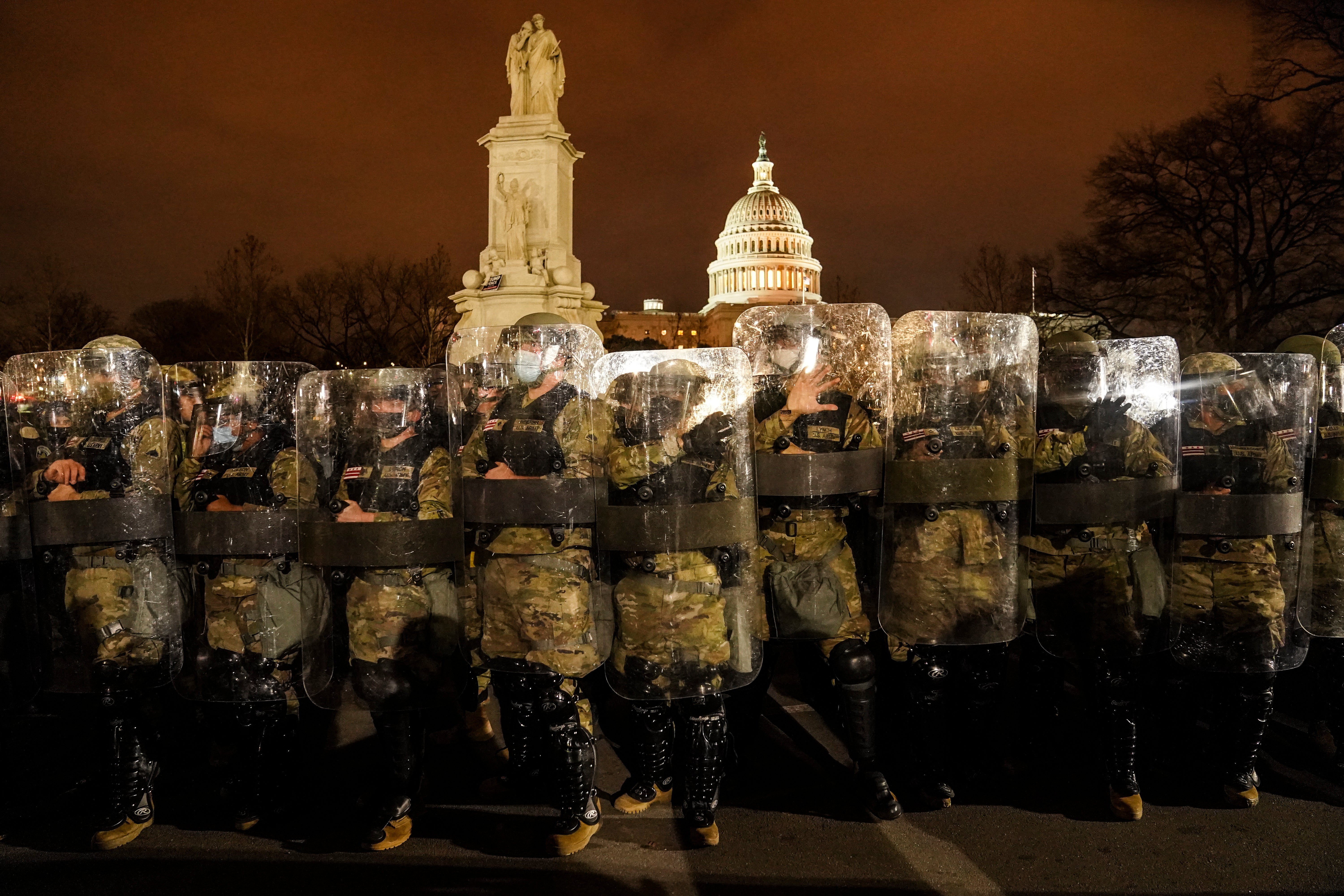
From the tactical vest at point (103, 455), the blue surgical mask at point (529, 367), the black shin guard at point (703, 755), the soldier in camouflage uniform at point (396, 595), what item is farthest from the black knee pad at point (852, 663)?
the tactical vest at point (103, 455)

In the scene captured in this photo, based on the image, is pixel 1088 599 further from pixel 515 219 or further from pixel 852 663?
pixel 515 219

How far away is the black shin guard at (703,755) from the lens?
4598mm

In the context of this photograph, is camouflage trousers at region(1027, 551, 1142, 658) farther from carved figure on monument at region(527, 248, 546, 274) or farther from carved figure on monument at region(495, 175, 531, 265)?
carved figure on monument at region(495, 175, 531, 265)

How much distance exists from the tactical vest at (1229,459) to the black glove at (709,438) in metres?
2.36

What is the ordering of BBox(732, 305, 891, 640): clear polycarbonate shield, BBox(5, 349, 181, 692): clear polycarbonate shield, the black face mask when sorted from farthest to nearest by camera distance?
1. BBox(732, 305, 891, 640): clear polycarbonate shield
2. BBox(5, 349, 181, 692): clear polycarbonate shield
3. the black face mask

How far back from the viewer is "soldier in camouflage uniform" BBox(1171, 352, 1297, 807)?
15.5 ft

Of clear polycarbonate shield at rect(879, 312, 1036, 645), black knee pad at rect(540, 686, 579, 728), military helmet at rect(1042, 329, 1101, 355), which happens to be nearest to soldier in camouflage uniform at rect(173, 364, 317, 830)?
black knee pad at rect(540, 686, 579, 728)

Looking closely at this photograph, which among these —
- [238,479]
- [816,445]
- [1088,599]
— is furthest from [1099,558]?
[238,479]

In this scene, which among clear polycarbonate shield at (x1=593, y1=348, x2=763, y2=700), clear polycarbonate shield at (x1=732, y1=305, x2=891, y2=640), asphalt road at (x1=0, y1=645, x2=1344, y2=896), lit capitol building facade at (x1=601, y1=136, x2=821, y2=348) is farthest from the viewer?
lit capitol building facade at (x1=601, y1=136, x2=821, y2=348)

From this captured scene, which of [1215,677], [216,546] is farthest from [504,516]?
[1215,677]

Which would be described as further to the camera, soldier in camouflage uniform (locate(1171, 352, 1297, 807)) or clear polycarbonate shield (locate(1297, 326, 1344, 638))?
clear polycarbonate shield (locate(1297, 326, 1344, 638))

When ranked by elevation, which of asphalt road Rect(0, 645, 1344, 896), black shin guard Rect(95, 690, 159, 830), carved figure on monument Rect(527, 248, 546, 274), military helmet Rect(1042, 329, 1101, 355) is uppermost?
carved figure on monument Rect(527, 248, 546, 274)

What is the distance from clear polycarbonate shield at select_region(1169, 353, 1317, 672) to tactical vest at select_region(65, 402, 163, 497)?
205 inches

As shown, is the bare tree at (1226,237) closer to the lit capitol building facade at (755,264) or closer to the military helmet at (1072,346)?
the military helmet at (1072,346)
